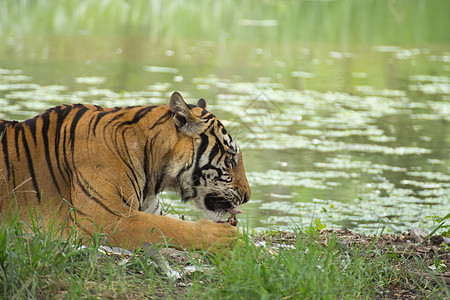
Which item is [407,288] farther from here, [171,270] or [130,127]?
[130,127]

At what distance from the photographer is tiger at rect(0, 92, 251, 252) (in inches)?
134

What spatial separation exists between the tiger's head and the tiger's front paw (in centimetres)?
37

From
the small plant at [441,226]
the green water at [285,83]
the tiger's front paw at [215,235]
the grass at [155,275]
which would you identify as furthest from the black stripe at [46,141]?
the small plant at [441,226]

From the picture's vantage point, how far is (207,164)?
12.3ft

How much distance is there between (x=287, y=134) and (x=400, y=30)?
10116 mm

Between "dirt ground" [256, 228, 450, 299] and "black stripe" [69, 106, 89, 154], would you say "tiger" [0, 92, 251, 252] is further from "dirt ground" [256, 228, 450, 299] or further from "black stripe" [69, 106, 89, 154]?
"dirt ground" [256, 228, 450, 299]

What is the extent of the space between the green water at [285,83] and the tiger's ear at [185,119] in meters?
0.55

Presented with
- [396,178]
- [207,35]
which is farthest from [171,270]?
[207,35]

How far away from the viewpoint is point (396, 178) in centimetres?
693

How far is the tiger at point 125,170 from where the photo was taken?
134 inches

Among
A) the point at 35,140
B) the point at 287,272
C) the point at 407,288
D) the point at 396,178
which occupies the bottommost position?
the point at 396,178

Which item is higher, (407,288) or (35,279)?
(35,279)

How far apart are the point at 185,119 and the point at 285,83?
7.39 m

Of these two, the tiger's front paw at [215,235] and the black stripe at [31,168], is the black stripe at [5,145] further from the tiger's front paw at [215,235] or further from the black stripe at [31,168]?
the tiger's front paw at [215,235]
